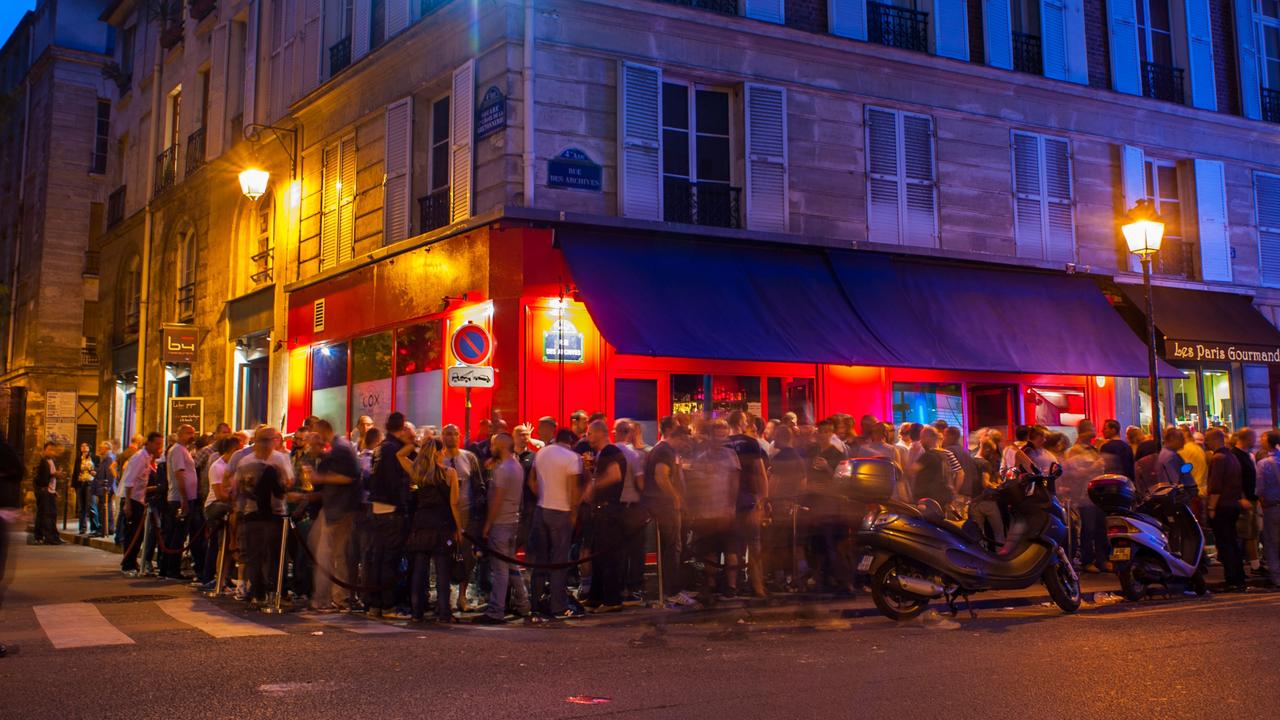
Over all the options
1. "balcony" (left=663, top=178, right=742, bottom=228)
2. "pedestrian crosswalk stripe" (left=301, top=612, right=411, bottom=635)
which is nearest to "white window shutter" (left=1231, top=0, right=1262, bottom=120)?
"balcony" (left=663, top=178, right=742, bottom=228)

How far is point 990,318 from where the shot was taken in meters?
17.0

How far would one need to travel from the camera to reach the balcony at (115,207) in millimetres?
29328

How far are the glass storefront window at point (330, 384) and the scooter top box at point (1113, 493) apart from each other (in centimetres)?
1196

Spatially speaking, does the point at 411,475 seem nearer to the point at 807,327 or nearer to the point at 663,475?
the point at 663,475

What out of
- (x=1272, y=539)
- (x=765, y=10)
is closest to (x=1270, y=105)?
(x=765, y=10)

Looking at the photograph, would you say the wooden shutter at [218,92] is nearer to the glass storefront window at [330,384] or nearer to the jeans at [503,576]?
the glass storefront window at [330,384]

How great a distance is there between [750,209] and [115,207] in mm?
20915

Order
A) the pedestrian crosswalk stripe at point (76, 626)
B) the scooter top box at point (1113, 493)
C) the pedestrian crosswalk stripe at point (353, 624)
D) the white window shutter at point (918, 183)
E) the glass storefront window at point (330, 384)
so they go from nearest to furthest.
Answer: the pedestrian crosswalk stripe at point (76, 626), the pedestrian crosswalk stripe at point (353, 624), the scooter top box at point (1113, 493), the white window shutter at point (918, 183), the glass storefront window at point (330, 384)

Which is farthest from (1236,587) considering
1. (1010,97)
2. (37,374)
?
(37,374)

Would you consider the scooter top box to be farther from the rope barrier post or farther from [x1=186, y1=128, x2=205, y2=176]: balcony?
[x1=186, y1=128, x2=205, y2=176]: balcony

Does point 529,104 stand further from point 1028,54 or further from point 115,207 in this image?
point 115,207

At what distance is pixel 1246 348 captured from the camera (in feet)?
61.5

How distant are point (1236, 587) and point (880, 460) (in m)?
4.71

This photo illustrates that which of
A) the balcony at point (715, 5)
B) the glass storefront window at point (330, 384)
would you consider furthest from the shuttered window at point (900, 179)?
the glass storefront window at point (330, 384)
